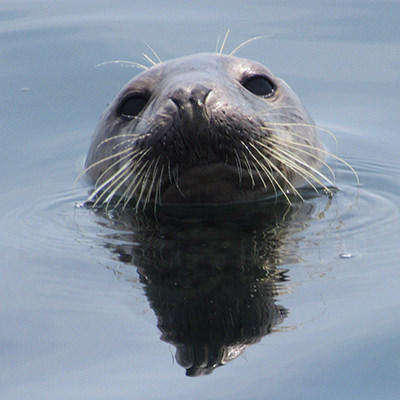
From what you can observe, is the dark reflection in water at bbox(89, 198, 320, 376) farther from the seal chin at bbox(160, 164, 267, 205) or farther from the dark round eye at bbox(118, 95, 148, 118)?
the dark round eye at bbox(118, 95, 148, 118)

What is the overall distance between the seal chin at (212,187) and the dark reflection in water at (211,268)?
0.07m

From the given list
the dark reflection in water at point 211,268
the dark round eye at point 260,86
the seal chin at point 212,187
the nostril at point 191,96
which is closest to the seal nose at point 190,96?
the nostril at point 191,96

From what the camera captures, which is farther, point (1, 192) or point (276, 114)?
point (1, 192)

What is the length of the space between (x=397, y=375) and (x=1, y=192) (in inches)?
137

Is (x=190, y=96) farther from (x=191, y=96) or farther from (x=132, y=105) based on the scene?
(x=132, y=105)

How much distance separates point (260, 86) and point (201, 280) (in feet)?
6.51

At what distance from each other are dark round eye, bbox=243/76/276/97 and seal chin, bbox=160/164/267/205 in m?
0.65

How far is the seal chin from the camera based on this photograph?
5141mm

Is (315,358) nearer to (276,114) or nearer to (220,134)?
(220,134)

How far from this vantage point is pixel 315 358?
3.53 metres

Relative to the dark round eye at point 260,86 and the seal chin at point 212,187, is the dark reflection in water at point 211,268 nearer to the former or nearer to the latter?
the seal chin at point 212,187

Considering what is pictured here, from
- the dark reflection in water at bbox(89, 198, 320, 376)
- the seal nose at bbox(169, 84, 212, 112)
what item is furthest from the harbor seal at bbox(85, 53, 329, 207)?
the dark reflection in water at bbox(89, 198, 320, 376)

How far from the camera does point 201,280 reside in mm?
4250

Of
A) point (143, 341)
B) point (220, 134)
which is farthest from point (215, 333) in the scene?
point (220, 134)
